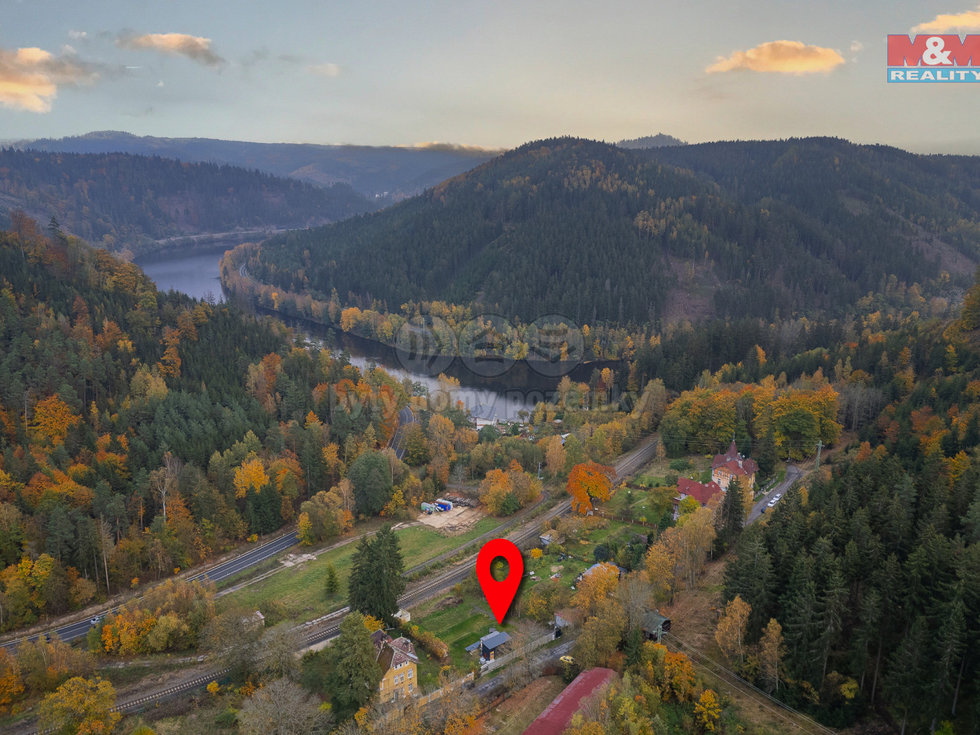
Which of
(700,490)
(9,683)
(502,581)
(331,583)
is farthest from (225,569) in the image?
(700,490)

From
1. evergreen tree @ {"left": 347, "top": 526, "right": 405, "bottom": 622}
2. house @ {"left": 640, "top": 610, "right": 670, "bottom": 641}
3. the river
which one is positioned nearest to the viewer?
house @ {"left": 640, "top": 610, "right": 670, "bottom": 641}

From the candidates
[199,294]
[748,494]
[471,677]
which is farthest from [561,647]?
[199,294]

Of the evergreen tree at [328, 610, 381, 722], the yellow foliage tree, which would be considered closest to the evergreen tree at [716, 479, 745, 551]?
the evergreen tree at [328, 610, 381, 722]

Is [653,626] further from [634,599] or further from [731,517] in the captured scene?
[731,517]

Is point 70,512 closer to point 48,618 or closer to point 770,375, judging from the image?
point 48,618

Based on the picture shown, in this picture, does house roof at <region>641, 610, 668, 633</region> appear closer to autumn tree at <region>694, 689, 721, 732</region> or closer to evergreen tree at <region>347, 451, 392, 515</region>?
autumn tree at <region>694, 689, 721, 732</region>

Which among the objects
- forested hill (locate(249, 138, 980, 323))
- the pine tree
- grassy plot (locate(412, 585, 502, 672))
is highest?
forested hill (locate(249, 138, 980, 323))

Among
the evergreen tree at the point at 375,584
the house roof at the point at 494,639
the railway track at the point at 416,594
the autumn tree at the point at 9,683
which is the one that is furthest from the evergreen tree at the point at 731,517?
the autumn tree at the point at 9,683
